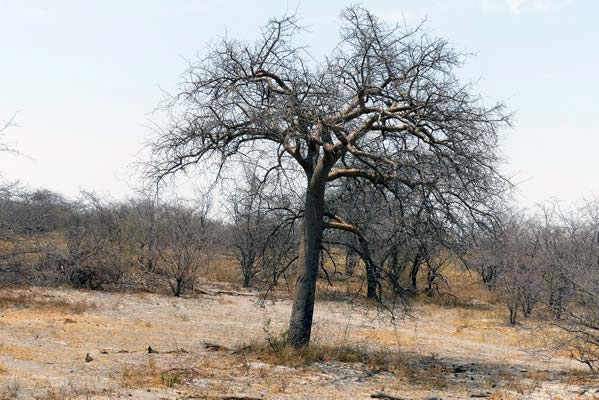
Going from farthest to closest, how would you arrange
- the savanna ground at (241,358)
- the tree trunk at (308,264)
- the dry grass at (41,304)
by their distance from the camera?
the dry grass at (41,304) < the tree trunk at (308,264) < the savanna ground at (241,358)

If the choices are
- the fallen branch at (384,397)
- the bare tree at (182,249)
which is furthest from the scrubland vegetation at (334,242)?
the bare tree at (182,249)

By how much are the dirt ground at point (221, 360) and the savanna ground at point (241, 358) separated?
0.03 m

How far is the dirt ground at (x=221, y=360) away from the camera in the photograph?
834 centimetres

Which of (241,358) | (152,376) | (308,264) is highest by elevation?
(308,264)

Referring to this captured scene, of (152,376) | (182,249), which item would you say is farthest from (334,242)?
(182,249)

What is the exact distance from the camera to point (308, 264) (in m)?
11.1

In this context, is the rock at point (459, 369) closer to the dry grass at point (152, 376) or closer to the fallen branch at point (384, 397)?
the fallen branch at point (384, 397)

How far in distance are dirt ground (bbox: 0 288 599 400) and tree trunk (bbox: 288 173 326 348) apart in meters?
0.59

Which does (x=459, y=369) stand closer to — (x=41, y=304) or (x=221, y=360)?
(x=221, y=360)

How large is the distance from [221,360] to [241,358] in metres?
0.34

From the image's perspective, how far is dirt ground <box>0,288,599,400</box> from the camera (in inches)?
328

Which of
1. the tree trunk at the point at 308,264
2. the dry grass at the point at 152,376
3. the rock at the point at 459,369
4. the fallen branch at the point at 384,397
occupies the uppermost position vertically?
the tree trunk at the point at 308,264

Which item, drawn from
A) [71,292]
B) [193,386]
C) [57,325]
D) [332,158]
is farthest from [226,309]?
[193,386]

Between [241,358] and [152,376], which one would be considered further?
[241,358]
